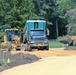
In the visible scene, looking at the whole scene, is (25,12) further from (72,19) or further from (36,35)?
(36,35)

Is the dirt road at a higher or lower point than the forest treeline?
lower

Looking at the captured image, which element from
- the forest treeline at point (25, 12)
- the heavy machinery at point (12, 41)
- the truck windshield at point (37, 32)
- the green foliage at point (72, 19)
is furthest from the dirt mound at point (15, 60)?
the forest treeline at point (25, 12)

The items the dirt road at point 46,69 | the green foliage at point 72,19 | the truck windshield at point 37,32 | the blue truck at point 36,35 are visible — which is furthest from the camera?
the green foliage at point 72,19

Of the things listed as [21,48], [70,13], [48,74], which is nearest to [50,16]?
[70,13]

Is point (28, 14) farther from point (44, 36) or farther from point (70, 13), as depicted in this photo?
point (44, 36)

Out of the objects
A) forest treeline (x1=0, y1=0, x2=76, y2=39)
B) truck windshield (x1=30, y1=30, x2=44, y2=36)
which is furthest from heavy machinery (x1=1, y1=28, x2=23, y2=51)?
forest treeline (x1=0, y1=0, x2=76, y2=39)

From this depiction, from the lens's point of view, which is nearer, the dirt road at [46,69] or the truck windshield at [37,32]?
the dirt road at [46,69]

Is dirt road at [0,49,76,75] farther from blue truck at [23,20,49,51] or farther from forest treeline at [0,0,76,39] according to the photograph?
forest treeline at [0,0,76,39]

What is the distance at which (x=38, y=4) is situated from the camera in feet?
287

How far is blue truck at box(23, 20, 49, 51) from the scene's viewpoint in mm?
39281

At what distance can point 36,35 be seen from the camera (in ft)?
131

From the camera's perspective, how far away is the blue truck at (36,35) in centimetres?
3928

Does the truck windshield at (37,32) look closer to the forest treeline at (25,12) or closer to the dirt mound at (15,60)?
the dirt mound at (15,60)

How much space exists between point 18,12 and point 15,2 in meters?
2.78
